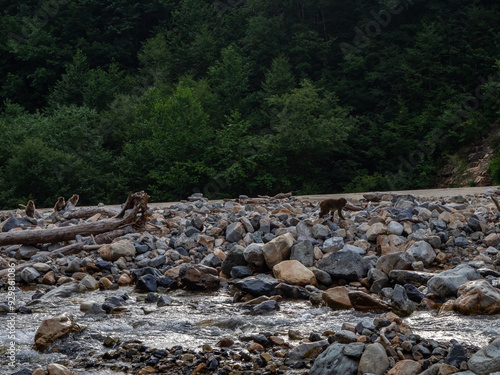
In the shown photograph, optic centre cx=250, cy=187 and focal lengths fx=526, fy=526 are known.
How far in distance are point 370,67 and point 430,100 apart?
327cm

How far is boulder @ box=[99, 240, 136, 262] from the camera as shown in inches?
221

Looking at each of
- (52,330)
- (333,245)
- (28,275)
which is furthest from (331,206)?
(52,330)

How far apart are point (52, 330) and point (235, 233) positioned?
9.30ft

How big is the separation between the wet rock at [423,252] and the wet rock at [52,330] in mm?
3151

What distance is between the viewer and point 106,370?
9.62 ft

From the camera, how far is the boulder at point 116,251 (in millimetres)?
5609

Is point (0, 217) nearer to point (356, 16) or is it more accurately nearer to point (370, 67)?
point (370, 67)

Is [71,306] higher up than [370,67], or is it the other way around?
[370,67]

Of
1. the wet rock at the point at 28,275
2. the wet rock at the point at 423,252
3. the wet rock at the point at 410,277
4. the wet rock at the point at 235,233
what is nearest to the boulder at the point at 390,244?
the wet rock at the point at 423,252

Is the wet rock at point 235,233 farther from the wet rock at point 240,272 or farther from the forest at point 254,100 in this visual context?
the forest at point 254,100

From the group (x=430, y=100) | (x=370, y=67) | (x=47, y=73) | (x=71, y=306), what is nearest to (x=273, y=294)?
(x=71, y=306)

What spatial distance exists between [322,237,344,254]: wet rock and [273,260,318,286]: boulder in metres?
0.57

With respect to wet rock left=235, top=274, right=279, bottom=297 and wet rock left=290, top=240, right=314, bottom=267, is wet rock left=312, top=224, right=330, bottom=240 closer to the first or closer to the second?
wet rock left=290, top=240, right=314, bottom=267

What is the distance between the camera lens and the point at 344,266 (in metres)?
4.75
